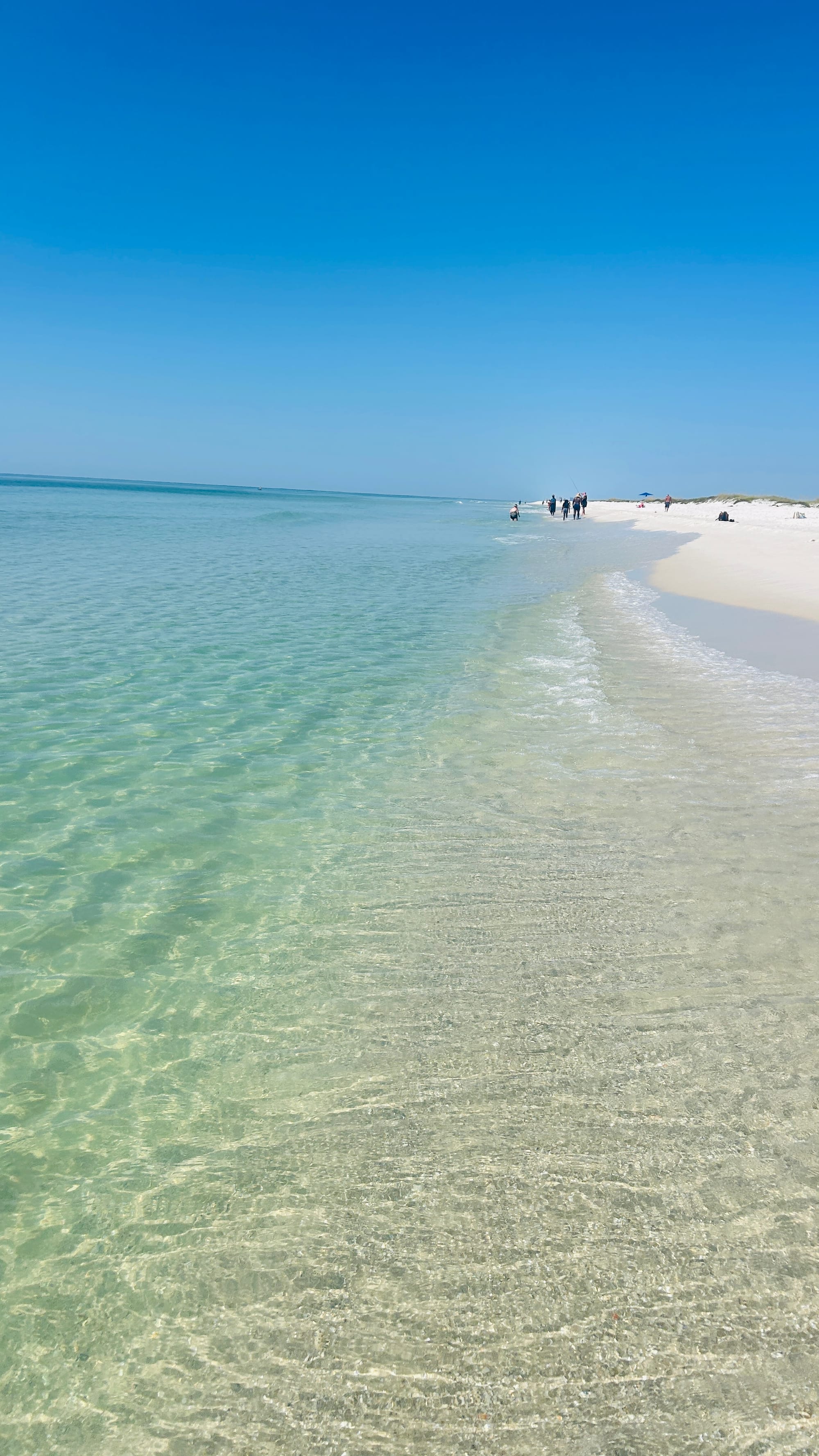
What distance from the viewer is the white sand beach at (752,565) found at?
21906 millimetres

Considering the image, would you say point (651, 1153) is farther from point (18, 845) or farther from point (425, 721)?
point (425, 721)

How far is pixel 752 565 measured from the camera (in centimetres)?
2980

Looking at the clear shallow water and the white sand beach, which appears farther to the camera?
the white sand beach

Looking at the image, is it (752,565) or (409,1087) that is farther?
(752,565)

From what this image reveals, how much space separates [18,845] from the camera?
6508mm

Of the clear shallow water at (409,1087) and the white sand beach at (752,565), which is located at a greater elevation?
the white sand beach at (752,565)

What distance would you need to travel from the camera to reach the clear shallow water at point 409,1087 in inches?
98.5

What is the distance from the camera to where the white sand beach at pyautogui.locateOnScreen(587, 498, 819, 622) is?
21.9 m

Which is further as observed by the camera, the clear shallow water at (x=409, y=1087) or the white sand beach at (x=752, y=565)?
the white sand beach at (x=752, y=565)

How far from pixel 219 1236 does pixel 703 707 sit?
9.48m

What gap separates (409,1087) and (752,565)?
101 ft

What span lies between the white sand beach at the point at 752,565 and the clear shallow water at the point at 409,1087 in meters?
14.2

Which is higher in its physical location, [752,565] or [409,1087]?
[752,565]

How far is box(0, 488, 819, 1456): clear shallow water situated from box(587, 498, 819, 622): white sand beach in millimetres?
14177
